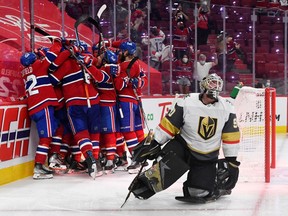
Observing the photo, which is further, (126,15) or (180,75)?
(180,75)

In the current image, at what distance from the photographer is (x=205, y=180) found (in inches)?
149

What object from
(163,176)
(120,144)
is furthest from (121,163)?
(163,176)

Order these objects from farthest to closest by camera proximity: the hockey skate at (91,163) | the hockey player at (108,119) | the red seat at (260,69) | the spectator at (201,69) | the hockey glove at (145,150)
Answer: the red seat at (260,69) < the spectator at (201,69) < the hockey player at (108,119) < the hockey skate at (91,163) < the hockey glove at (145,150)

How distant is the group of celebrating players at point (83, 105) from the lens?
486 centimetres

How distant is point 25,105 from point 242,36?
5325 mm

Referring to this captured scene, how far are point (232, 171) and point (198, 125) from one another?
42cm

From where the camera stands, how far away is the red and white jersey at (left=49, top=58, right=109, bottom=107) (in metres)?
4.92

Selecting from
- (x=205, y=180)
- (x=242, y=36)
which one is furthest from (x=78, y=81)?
(x=242, y=36)

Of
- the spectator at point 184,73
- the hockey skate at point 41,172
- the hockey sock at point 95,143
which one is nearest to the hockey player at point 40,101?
the hockey skate at point 41,172

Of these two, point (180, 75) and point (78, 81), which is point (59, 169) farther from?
point (180, 75)

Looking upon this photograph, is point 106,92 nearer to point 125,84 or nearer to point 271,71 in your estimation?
point 125,84

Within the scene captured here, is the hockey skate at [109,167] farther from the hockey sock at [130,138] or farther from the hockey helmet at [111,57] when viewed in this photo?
the hockey helmet at [111,57]

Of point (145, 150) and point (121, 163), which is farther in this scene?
point (121, 163)

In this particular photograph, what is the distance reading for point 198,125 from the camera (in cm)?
374
